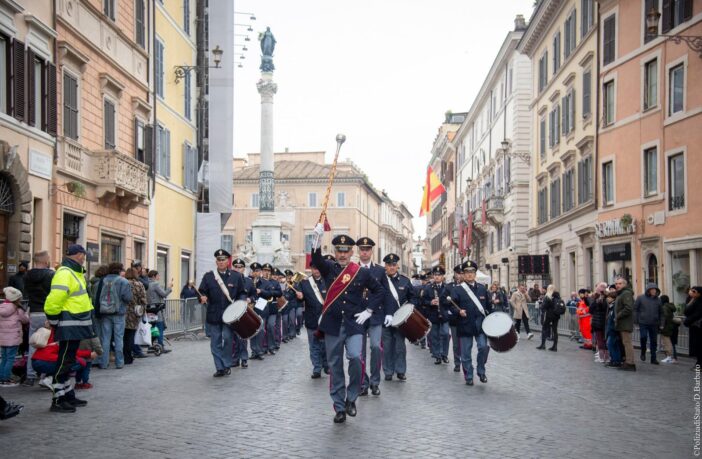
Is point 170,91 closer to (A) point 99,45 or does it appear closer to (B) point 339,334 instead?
(A) point 99,45

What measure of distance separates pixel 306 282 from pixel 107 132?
37.2 ft

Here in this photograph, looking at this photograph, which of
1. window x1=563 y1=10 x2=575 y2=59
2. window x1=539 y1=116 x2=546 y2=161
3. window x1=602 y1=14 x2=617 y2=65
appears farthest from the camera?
window x1=539 y1=116 x2=546 y2=161

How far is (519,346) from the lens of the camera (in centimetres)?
2420

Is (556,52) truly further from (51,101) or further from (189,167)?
(51,101)

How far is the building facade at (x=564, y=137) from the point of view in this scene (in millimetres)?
32812

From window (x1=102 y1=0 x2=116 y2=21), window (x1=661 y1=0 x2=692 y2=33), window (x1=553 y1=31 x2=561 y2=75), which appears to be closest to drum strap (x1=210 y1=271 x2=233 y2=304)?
window (x1=102 y1=0 x2=116 y2=21)

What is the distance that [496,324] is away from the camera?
13.5 m

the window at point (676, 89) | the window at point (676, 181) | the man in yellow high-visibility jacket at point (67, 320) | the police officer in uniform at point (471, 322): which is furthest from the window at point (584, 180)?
the man in yellow high-visibility jacket at point (67, 320)

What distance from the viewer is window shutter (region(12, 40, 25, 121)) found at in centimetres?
1778

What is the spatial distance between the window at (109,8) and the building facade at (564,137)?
17000 millimetres

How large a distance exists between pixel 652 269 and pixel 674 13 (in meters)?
7.66

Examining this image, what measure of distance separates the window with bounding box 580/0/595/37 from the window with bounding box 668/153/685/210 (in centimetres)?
872

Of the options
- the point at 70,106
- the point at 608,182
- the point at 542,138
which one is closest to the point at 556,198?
the point at 542,138

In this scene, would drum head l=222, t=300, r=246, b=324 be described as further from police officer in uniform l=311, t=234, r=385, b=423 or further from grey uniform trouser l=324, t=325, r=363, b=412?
grey uniform trouser l=324, t=325, r=363, b=412
